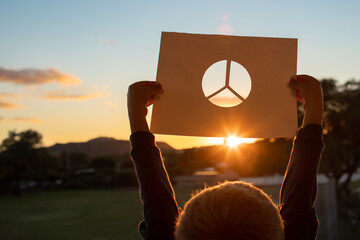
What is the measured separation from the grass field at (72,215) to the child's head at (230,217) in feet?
29.2

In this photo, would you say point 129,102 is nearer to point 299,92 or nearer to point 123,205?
point 299,92

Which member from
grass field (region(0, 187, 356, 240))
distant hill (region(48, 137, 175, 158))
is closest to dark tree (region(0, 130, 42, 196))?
grass field (region(0, 187, 356, 240))

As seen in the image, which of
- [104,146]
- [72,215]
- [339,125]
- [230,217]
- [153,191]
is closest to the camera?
[230,217]

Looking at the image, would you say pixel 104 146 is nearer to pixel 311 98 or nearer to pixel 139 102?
pixel 139 102

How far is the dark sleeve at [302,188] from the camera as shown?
657mm

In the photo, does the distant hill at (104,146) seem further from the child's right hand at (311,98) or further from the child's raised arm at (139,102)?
the child's right hand at (311,98)

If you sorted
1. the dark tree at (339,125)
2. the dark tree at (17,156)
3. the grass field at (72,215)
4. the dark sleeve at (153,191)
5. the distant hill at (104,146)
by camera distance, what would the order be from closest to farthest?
the dark sleeve at (153,191), the distant hill at (104,146), the dark tree at (339,125), the grass field at (72,215), the dark tree at (17,156)

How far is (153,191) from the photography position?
2.21 ft

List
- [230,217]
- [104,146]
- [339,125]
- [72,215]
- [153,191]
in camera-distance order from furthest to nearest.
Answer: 1. [72,215]
2. [339,125]
3. [104,146]
4. [153,191]
5. [230,217]

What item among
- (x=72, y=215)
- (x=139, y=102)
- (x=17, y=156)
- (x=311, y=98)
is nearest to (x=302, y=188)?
(x=311, y=98)

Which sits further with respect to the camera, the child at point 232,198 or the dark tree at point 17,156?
the dark tree at point 17,156

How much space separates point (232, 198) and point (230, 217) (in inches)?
0.9

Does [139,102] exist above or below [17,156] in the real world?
Result: above

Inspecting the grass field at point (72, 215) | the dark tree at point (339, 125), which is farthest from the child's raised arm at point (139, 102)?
the grass field at point (72, 215)
